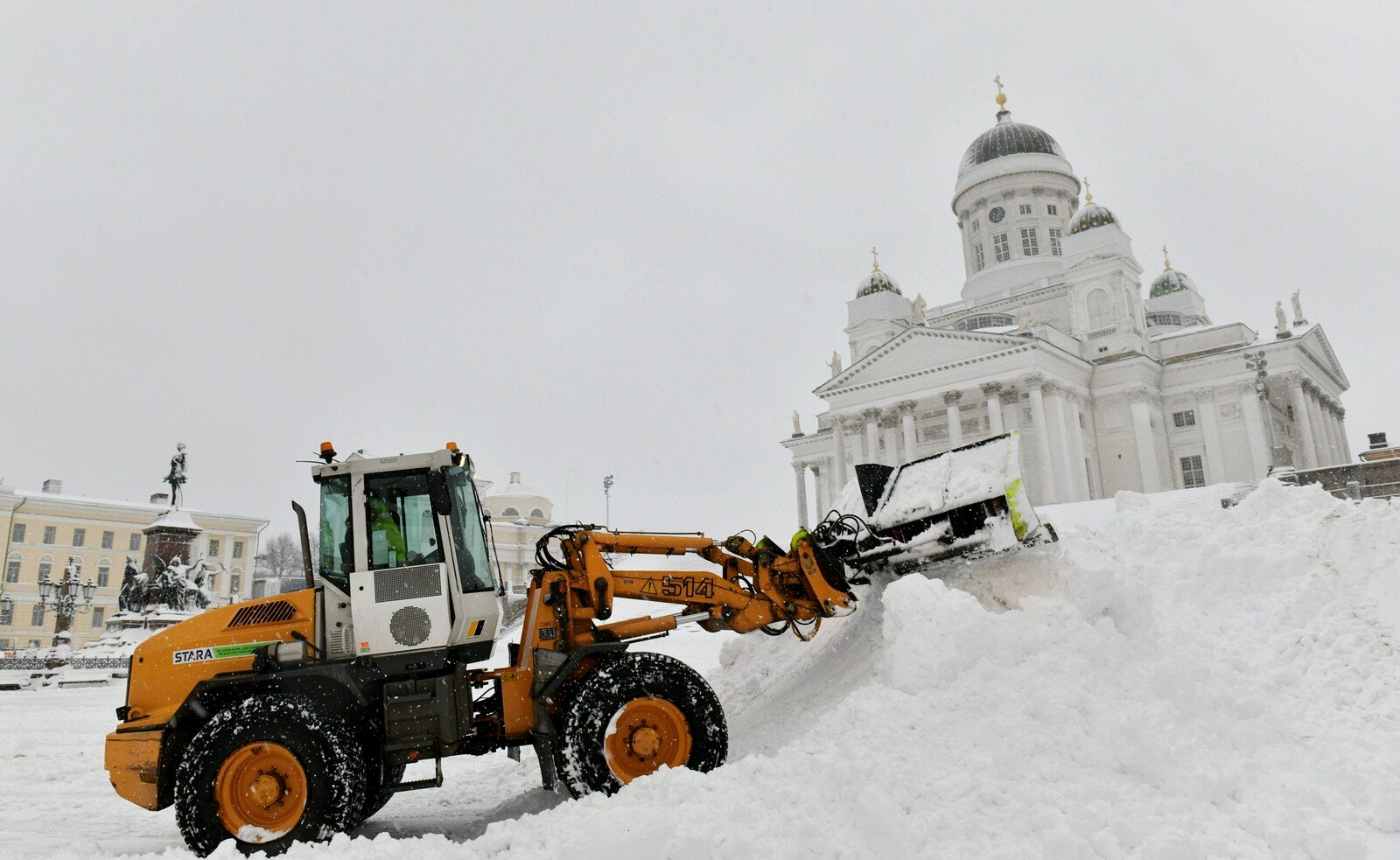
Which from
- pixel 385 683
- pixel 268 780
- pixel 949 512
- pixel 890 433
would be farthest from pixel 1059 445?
pixel 268 780

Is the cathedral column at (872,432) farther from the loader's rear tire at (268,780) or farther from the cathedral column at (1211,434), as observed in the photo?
the loader's rear tire at (268,780)

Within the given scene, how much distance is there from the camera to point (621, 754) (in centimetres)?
593

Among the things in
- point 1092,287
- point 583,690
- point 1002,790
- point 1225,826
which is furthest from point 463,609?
point 1092,287

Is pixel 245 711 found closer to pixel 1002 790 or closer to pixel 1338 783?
pixel 1002 790

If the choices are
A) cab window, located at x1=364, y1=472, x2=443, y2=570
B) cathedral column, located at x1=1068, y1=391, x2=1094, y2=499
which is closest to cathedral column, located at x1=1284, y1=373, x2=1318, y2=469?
cathedral column, located at x1=1068, y1=391, x2=1094, y2=499

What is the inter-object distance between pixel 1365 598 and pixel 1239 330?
45.6 metres

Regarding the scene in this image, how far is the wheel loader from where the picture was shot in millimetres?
5754

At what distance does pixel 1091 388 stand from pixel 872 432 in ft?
39.4

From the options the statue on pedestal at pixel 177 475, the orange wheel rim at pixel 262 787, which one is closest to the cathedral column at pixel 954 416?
the statue on pedestal at pixel 177 475

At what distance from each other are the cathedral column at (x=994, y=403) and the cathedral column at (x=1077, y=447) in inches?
138

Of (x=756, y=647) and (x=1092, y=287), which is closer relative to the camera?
(x=756, y=647)

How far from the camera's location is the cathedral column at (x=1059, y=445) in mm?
42344

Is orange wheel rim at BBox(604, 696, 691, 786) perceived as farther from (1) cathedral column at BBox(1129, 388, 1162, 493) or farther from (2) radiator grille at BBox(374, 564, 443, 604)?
(1) cathedral column at BBox(1129, 388, 1162, 493)

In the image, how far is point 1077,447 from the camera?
44094mm
